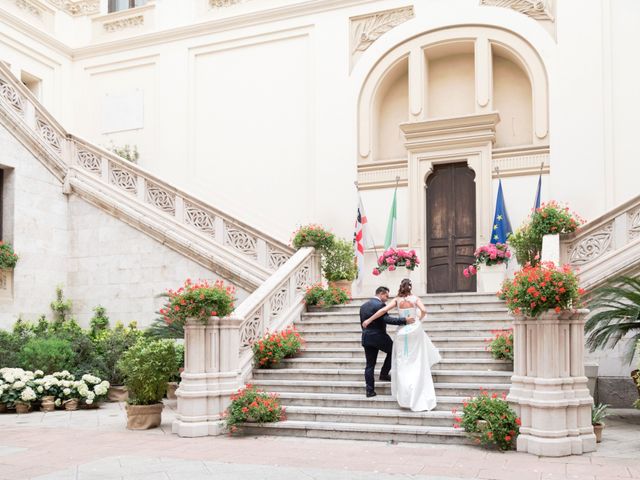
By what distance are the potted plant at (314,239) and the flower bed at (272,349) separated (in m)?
3.41

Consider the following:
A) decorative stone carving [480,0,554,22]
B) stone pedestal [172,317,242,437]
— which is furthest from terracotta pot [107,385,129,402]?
decorative stone carving [480,0,554,22]

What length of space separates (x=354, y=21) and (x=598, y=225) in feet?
31.4

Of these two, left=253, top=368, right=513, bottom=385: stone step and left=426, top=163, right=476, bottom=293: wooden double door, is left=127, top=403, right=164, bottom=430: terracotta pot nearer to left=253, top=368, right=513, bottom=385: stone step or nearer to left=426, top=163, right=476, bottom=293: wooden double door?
left=253, top=368, right=513, bottom=385: stone step

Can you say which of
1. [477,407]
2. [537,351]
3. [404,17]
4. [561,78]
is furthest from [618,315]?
[404,17]

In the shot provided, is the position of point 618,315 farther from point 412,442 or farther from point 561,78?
point 561,78

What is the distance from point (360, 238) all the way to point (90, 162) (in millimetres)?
6765

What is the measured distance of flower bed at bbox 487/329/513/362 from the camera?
11.3 m

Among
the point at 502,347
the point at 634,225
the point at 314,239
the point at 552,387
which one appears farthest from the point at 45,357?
the point at 634,225

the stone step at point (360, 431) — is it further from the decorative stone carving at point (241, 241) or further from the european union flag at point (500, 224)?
the european union flag at point (500, 224)

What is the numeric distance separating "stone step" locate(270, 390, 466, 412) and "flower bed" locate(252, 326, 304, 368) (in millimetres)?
997

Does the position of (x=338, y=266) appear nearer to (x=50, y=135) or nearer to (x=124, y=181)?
(x=124, y=181)

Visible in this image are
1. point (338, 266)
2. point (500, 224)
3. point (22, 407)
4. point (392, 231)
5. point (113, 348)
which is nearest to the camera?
point (22, 407)

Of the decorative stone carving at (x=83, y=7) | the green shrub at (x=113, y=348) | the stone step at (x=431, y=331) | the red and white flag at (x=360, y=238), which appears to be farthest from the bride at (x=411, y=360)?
the decorative stone carving at (x=83, y=7)

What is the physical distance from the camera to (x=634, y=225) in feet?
43.4
